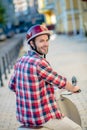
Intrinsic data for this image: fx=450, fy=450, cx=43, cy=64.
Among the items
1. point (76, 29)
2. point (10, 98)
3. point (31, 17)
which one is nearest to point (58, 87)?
point (10, 98)

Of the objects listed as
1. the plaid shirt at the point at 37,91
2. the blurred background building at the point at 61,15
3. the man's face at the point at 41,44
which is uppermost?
the man's face at the point at 41,44

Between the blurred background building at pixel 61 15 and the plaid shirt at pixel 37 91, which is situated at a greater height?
the plaid shirt at pixel 37 91

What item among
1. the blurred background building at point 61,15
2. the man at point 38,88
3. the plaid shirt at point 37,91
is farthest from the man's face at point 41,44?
the blurred background building at point 61,15

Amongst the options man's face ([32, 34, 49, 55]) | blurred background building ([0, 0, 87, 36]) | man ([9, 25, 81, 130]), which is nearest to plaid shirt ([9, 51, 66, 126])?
man ([9, 25, 81, 130])

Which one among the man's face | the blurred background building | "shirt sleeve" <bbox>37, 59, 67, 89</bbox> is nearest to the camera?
"shirt sleeve" <bbox>37, 59, 67, 89</bbox>

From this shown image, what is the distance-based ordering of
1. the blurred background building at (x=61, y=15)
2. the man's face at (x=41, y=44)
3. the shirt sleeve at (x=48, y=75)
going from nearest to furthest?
1. the shirt sleeve at (x=48, y=75)
2. the man's face at (x=41, y=44)
3. the blurred background building at (x=61, y=15)

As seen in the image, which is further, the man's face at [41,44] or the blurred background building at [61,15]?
the blurred background building at [61,15]

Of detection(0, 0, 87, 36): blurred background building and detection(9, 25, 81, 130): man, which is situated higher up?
detection(9, 25, 81, 130): man

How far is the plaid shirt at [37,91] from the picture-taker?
4133mm

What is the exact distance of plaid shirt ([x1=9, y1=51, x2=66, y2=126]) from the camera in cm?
413

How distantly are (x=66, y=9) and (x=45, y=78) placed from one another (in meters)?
46.4

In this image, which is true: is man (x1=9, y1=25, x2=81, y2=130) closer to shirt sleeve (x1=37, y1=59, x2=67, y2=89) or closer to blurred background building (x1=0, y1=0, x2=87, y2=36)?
shirt sleeve (x1=37, y1=59, x2=67, y2=89)

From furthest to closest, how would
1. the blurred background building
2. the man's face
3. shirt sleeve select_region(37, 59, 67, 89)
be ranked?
the blurred background building < the man's face < shirt sleeve select_region(37, 59, 67, 89)

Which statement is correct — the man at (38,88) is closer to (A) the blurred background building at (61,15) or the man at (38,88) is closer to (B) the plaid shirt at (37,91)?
(B) the plaid shirt at (37,91)
